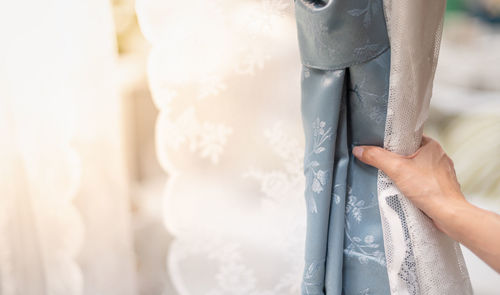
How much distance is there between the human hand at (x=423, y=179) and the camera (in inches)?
24.7

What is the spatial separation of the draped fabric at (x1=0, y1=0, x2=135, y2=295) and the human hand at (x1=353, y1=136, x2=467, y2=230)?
603 millimetres

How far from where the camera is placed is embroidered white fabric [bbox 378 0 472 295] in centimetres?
59

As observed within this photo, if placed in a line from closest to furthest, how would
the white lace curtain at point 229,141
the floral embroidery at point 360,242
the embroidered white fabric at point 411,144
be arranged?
the embroidered white fabric at point 411,144
the floral embroidery at point 360,242
the white lace curtain at point 229,141

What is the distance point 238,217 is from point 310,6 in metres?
0.51

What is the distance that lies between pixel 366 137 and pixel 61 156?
0.69 meters

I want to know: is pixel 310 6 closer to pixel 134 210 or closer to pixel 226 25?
pixel 226 25

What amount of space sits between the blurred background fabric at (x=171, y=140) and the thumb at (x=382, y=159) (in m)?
0.21

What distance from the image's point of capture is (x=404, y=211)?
660 millimetres

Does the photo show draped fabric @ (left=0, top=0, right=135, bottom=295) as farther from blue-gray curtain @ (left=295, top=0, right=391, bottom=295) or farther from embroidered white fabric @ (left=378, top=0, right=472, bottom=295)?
embroidered white fabric @ (left=378, top=0, right=472, bottom=295)

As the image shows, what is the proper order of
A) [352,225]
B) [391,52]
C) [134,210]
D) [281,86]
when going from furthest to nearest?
1. [134,210]
2. [281,86]
3. [352,225]
4. [391,52]

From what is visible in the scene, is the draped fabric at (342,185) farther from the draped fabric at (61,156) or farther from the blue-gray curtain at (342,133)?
the draped fabric at (61,156)

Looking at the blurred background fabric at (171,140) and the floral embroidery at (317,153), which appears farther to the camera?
the blurred background fabric at (171,140)

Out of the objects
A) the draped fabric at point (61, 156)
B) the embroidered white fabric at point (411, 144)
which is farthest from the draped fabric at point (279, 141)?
the draped fabric at point (61, 156)

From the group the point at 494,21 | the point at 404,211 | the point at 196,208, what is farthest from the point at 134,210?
the point at 494,21
